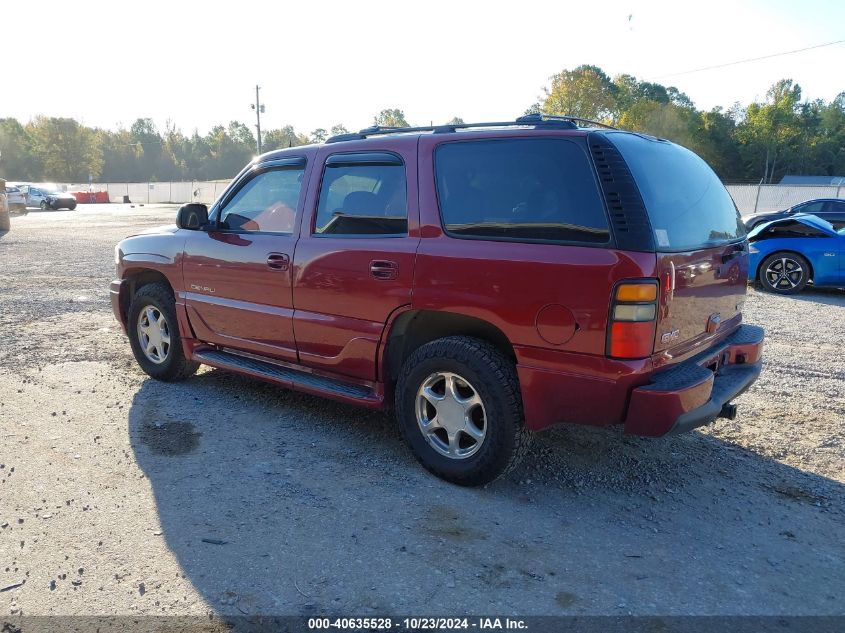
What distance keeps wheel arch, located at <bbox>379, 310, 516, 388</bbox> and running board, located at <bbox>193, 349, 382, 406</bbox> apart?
0.65 ft

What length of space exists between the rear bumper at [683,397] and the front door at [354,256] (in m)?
1.35

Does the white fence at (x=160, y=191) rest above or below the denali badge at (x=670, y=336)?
above

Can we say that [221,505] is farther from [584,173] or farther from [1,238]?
[1,238]

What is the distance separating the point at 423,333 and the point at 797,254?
27.5 feet

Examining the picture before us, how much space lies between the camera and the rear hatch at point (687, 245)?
308 centimetres

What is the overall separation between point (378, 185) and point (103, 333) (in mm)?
4606

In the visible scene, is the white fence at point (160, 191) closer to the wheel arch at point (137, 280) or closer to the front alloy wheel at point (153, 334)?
the wheel arch at point (137, 280)

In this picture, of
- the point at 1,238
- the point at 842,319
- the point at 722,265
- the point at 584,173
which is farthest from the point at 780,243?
the point at 1,238

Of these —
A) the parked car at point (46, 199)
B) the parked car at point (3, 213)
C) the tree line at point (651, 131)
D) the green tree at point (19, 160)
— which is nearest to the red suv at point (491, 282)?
the parked car at point (3, 213)

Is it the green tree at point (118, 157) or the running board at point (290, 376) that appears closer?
the running board at point (290, 376)

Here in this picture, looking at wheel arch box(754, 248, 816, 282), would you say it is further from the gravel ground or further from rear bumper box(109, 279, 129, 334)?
rear bumper box(109, 279, 129, 334)

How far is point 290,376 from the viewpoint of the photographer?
4.33 meters

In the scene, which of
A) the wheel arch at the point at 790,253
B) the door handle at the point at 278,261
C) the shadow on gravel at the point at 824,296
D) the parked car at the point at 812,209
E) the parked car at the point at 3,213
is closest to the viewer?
the door handle at the point at 278,261

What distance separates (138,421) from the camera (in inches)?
178
